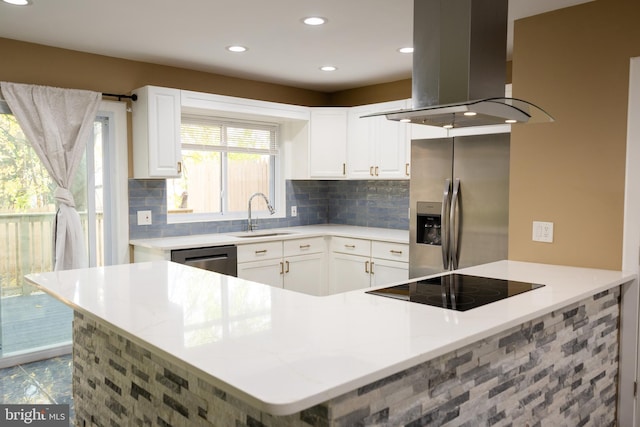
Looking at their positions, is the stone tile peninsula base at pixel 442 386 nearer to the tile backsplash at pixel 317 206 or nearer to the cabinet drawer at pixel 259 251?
the cabinet drawer at pixel 259 251

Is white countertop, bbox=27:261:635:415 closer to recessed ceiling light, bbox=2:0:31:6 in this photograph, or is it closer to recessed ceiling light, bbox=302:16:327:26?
recessed ceiling light, bbox=2:0:31:6

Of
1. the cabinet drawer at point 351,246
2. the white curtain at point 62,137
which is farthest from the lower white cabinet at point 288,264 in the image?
the white curtain at point 62,137

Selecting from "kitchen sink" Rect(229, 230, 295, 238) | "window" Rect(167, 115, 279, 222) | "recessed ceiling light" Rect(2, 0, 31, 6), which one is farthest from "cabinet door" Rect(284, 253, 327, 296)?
"recessed ceiling light" Rect(2, 0, 31, 6)

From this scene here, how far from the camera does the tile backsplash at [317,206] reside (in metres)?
4.38

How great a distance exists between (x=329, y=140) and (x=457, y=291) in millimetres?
3218

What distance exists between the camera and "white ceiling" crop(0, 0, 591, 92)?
2971 millimetres

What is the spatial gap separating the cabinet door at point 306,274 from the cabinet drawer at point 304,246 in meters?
0.04

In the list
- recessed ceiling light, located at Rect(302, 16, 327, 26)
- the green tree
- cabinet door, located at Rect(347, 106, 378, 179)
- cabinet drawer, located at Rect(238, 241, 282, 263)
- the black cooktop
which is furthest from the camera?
cabinet door, located at Rect(347, 106, 378, 179)

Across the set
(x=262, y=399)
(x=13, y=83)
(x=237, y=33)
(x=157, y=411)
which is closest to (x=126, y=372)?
(x=157, y=411)

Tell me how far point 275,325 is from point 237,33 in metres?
2.48

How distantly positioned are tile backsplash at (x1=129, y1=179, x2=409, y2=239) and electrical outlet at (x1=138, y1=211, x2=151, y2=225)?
3 cm

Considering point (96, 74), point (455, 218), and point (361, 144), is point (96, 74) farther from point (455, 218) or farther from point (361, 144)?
point (455, 218)

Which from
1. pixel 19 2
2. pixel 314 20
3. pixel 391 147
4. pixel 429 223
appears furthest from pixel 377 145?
pixel 19 2

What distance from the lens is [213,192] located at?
196 inches
